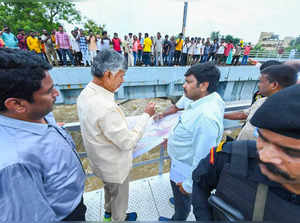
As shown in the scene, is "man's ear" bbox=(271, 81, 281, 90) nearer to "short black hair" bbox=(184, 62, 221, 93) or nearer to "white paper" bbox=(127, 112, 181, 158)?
"short black hair" bbox=(184, 62, 221, 93)

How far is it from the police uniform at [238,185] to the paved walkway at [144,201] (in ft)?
4.21

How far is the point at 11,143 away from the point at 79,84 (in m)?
6.70

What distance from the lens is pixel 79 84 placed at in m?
6.79

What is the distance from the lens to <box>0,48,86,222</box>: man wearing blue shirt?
0.76 metres

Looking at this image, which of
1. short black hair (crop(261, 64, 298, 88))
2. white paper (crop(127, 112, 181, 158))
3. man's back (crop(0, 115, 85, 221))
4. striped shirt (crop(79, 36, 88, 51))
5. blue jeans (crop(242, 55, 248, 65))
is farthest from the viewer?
blue jeans (crop(242, 55, 248, 65))

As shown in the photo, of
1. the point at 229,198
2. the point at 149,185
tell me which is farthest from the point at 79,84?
the point at 229,198

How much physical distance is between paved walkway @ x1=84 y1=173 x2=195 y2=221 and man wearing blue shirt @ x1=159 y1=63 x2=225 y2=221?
58cm

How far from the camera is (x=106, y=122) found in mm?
1276

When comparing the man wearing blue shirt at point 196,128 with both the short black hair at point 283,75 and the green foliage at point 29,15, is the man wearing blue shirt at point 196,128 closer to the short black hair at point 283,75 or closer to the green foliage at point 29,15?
the short black hair at point 283,75

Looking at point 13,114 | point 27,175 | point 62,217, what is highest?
point 13,114

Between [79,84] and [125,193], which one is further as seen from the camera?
[79,84]

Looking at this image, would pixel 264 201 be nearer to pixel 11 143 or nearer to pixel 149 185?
pixel 11 143

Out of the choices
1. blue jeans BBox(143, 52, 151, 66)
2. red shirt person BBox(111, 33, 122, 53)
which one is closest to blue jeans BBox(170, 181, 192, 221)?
red shirt person BBox(111, 33, 122, 53)

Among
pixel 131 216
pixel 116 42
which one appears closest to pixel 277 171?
pixel 131 216
